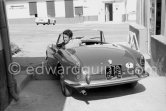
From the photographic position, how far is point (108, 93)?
18.5ft

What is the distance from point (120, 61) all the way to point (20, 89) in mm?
2445

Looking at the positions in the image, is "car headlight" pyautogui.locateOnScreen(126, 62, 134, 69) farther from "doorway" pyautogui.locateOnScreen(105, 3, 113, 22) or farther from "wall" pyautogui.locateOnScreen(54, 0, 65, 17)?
"wall" pyautogui.locateOnScreen(54, 0, 65, 17)

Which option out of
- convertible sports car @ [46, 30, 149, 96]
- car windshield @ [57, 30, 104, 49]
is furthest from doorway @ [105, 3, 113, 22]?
convertible sports car @ [46, 30, 149, 96]

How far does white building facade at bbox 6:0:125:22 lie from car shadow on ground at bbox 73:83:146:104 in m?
30.1

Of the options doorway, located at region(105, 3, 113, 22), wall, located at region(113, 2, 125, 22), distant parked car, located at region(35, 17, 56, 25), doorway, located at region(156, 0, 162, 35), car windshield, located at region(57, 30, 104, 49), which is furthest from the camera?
doorway, located at region(105, 3, 113, 22)

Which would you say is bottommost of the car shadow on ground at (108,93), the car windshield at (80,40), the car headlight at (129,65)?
the car shadow on ground at (108,93)

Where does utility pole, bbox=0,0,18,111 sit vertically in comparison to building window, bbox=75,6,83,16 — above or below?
below

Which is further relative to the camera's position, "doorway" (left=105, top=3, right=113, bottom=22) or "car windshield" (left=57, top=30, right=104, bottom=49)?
"doorway" (left=105, top=3, right=113, bottom=22)

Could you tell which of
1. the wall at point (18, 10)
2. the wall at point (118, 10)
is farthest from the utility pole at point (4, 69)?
the wall at point (18, 10)

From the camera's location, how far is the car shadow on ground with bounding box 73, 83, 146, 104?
5446 millimetres

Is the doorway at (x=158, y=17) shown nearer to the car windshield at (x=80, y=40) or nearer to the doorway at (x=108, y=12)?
the car windshield at (x=80, y=40)

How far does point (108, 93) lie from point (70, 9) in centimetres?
3173

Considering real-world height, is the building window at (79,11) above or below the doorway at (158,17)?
above

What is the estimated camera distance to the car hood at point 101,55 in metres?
5.16
